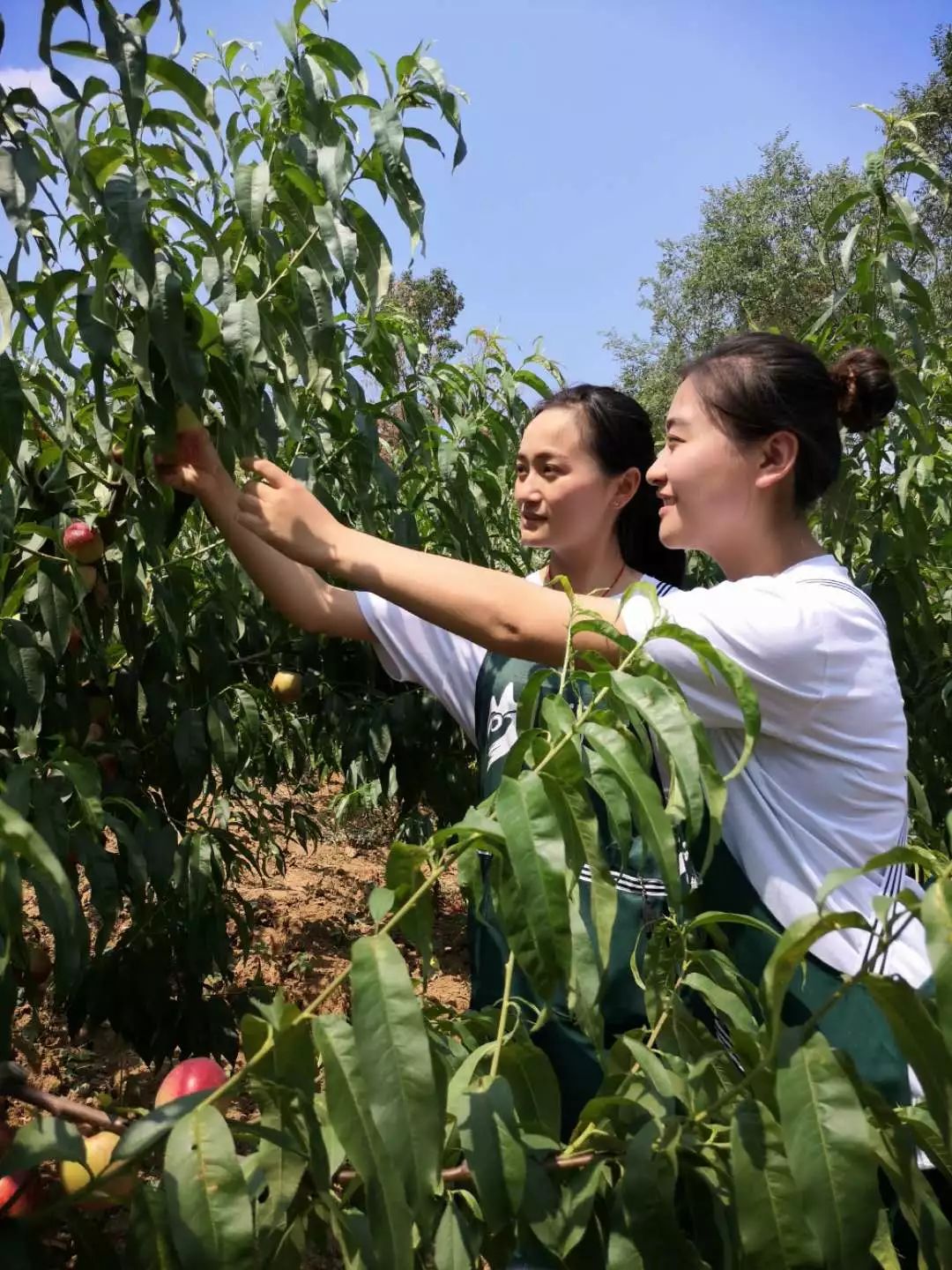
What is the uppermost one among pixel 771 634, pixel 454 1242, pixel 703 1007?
pixel 771 634

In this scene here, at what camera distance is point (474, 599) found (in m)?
1.26

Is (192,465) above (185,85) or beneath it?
beneath

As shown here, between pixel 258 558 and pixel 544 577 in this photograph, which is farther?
pixel 544 577

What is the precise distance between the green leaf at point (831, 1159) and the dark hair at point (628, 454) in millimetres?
1261

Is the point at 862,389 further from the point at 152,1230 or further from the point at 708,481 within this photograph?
the point at 152,1230

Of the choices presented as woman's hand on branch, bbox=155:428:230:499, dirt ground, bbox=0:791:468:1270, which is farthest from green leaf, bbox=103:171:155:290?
dirt ground, bbox=0:791:468:1270

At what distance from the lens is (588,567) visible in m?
1.80

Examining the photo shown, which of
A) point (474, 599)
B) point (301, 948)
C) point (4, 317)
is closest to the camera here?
point (4, 317)

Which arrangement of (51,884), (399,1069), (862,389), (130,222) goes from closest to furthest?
(399,1069), (51,884), (130,222), (862,389)

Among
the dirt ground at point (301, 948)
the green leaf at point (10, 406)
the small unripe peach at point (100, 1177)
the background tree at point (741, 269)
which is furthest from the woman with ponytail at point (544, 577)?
the background tree at point (741, 269)

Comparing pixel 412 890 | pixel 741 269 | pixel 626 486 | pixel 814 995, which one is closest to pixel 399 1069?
pixel 412 890

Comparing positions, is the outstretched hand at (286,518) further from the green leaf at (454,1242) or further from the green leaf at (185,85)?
the green leaf at (454,1242)

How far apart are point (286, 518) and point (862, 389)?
0.78m

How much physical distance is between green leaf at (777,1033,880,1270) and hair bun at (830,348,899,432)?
1.07 meters
